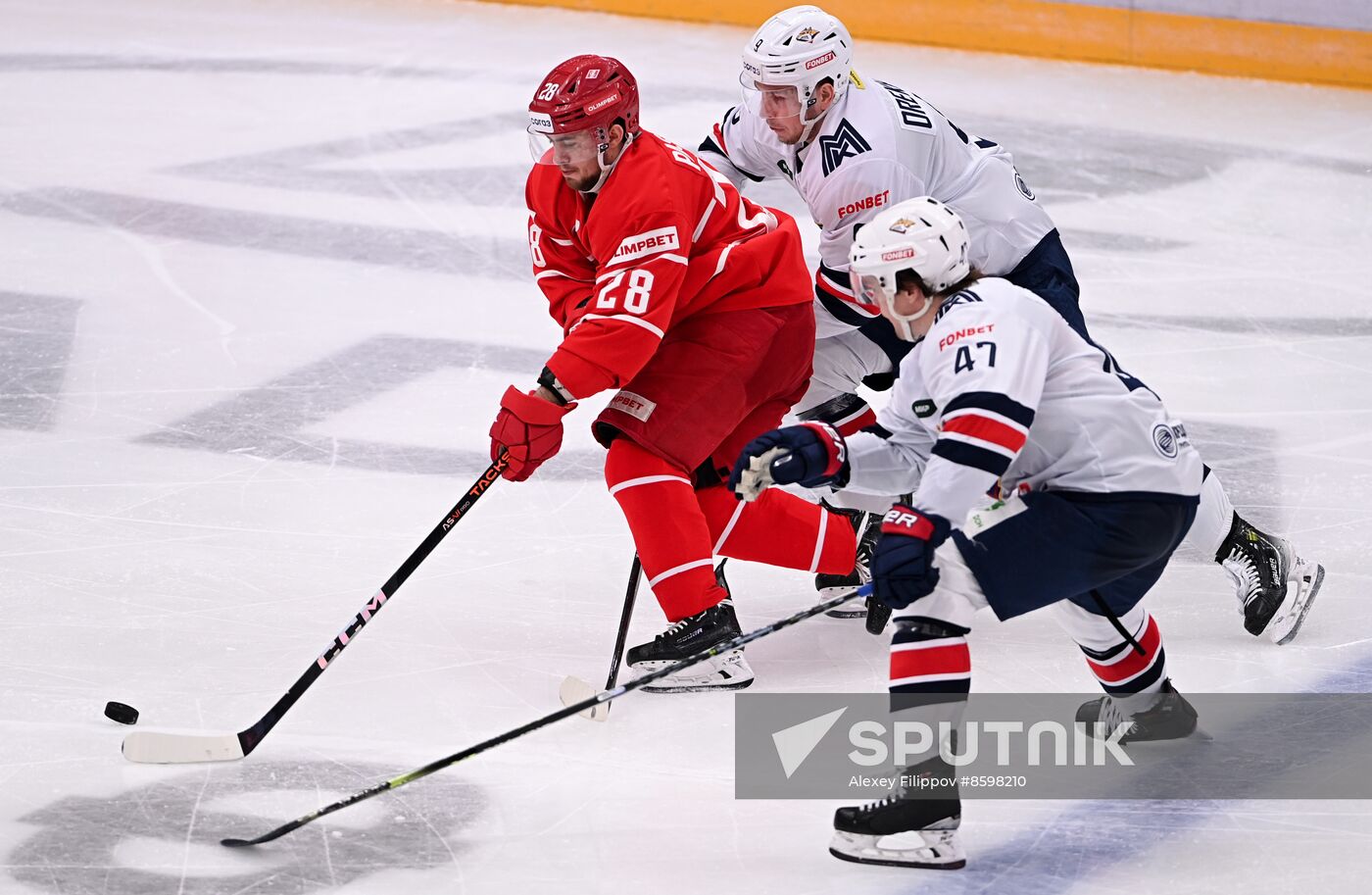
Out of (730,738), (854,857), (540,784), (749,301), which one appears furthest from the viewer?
(749,301)

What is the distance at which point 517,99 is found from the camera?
692 centimetres

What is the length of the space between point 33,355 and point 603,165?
2184 mm

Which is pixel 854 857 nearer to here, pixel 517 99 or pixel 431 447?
pixel 431 447

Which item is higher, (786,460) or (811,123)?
(811,123)

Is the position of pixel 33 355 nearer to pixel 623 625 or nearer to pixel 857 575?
pixel 623 625

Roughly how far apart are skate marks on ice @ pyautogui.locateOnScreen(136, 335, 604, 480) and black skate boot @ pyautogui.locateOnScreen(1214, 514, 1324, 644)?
145 centimetres

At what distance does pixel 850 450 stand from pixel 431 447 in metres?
1.63

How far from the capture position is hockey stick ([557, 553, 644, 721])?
9.69ft

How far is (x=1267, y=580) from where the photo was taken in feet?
10.7

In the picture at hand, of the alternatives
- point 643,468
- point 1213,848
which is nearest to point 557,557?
point 643,468

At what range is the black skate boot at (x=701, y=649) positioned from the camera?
3.08 m

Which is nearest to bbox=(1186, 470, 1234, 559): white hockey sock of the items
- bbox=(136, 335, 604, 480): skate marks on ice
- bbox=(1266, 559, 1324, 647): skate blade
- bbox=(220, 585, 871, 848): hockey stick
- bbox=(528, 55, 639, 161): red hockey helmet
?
bbox=(1266, 559, 1324, 647): skate blade

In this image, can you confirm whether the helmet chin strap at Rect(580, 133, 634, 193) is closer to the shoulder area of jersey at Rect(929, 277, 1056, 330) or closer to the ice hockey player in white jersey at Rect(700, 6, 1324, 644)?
the ice hockey player in white jersey at Rect(700, 6, 1324, 644)
